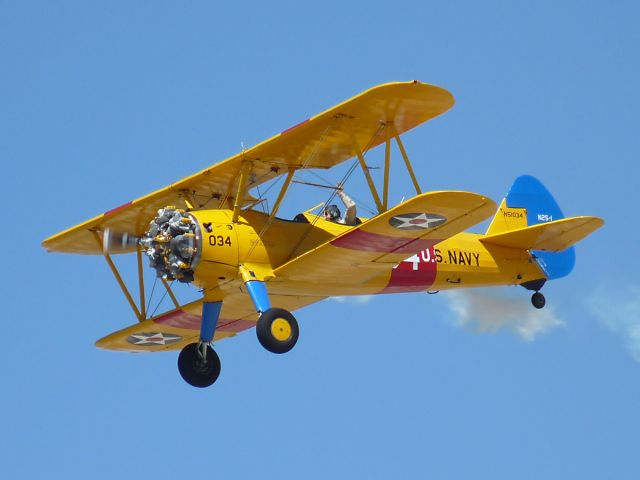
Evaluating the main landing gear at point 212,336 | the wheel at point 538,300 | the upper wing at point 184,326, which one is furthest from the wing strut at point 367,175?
the wheel at point 538,300

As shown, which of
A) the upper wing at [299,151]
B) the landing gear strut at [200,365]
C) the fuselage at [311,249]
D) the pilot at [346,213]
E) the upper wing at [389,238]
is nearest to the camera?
the upper wing at [389,238]

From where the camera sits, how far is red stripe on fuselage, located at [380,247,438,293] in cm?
1952

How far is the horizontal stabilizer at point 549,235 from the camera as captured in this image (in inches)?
768

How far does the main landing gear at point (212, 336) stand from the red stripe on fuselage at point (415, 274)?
7.40ft

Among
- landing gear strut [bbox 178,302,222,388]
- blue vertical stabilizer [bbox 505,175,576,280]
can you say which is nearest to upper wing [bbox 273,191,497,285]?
landing gear strut [bbox 178,302,222,388]

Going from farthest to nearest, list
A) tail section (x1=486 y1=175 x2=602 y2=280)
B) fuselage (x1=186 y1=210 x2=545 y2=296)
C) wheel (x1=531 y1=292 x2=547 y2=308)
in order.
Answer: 1. tail section (x1=486 y1=175 x2=602 y2=280)
2. wheel (x1=531 y1=292 x2=547 y2=308)
3. fuselage (x1=186 y1=210 x2=545 y2=296)

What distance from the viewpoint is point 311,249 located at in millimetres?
18438

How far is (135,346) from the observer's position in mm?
20641

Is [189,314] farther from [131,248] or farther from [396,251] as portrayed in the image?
[396,251]

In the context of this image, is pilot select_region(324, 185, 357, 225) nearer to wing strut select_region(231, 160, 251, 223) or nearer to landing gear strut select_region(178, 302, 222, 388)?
wing strut select_region(231, 160, 251, 223)

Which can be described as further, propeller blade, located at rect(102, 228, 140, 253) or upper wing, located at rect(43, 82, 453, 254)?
propeller blade, located at rect(102, 228, 140, 253)

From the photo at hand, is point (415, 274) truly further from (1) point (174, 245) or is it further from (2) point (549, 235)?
(1) point (174, 245)

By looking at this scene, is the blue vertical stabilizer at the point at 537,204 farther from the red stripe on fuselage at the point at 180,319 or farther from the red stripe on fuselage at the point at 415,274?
the red stripe on fuselage at the point at 180,319

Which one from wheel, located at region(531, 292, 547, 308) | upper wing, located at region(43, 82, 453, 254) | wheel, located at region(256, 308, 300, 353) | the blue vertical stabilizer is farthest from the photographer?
the blue vertical stabilizer
